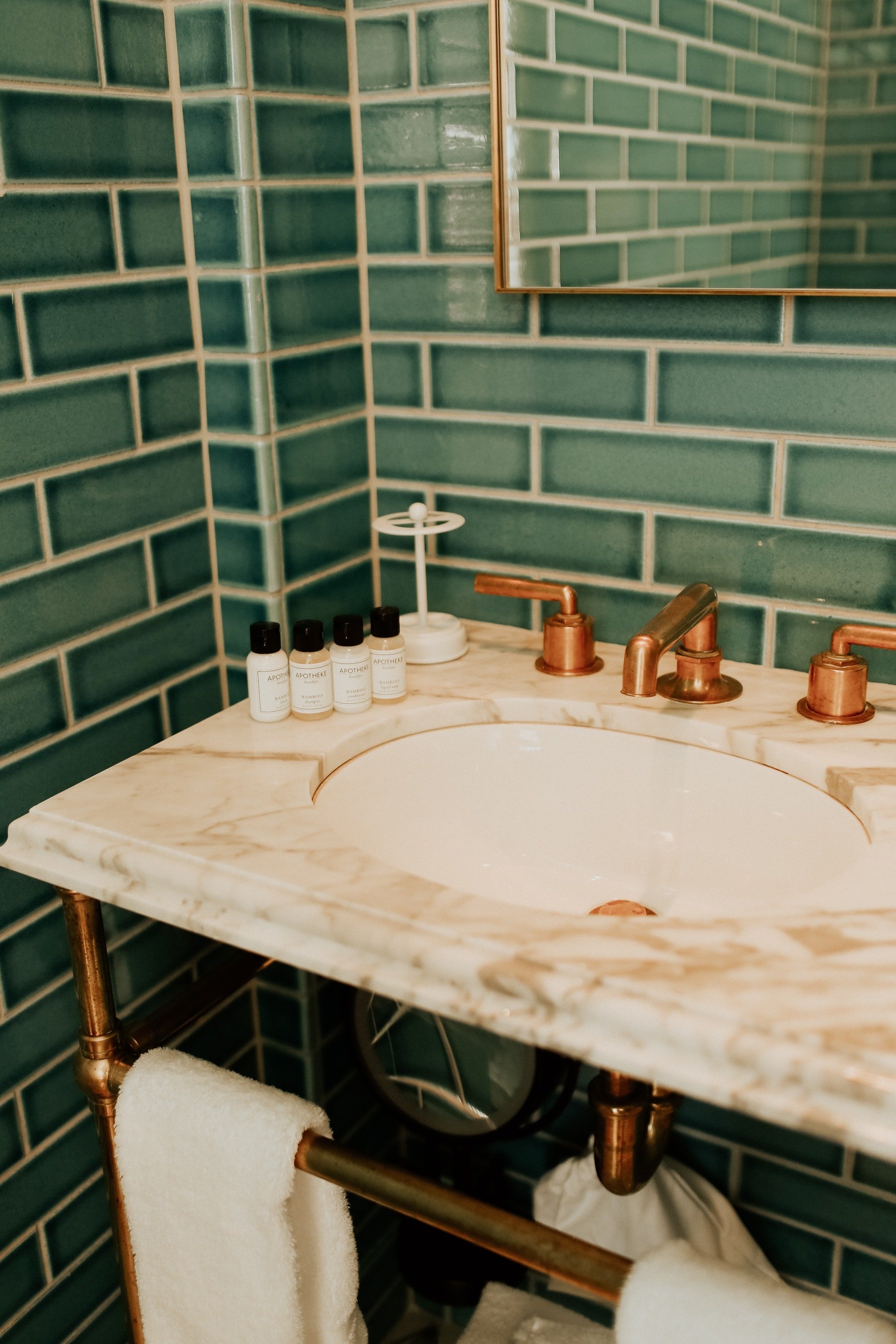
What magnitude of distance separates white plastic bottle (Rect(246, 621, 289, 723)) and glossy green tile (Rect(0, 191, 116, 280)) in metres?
0.34

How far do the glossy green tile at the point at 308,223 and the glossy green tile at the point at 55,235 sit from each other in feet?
0.49

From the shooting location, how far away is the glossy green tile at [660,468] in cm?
110

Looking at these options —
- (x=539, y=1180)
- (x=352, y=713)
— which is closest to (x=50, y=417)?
(x=352, y=713)

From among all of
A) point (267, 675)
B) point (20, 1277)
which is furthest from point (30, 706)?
point (20, 1277)

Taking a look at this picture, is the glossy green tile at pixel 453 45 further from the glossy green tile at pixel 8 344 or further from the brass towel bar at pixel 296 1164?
the brass towel bar at pixel 296 1164

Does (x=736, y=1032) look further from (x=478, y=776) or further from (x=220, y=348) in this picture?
(x=220, y=348)

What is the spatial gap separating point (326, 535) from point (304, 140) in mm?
382

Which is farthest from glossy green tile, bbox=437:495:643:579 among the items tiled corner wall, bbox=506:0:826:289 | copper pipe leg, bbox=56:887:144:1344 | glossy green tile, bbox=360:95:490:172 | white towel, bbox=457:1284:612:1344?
white towel, bbox=457:1284:612:1344

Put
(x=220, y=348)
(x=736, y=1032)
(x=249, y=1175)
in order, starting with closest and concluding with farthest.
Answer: (x=736, y=1032) < (x=249, y=1175) < (x=220, y=348)

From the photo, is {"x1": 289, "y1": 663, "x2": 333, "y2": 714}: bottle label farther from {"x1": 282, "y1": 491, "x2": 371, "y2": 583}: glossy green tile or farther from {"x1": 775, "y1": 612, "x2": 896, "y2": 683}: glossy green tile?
{"x1": 775, "y1": 612, "x2": 896, "y2": 683}: glossy green tile

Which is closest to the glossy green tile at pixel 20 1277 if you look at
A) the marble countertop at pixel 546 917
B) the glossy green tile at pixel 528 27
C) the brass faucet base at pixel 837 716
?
the marble countertop at pixel 546 917

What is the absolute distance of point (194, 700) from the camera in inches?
47.9

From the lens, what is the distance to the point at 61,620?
1.05 m

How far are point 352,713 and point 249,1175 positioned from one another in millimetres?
403
